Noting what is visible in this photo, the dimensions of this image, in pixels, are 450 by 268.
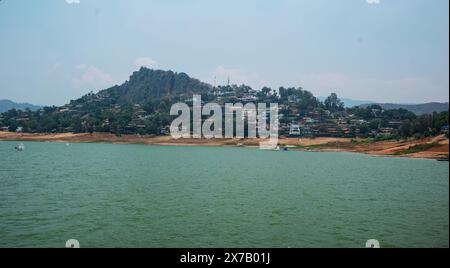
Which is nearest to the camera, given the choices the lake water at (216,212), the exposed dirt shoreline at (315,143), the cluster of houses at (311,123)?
the lake water at (216,212)

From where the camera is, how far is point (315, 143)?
12744 centimetres

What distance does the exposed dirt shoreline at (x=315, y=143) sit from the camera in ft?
283

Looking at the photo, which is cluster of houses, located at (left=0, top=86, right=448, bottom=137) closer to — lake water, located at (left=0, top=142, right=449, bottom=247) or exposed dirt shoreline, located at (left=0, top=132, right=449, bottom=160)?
exposed dirt shoreline, located at (left=0, top=132, right=449, bottom=160)

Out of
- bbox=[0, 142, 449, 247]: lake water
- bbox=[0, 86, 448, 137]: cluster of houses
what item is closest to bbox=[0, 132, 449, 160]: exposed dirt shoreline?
bbox=[0, 86, 448, 137]: cluster of houses

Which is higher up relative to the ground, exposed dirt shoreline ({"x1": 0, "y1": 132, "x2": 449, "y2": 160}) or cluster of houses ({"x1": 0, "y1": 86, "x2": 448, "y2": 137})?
cluster of houses ({"x1": 0, "y1": 86, "x2": 448, "y2": 137})

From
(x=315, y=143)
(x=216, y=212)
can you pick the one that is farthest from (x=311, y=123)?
(x=216, y=212)

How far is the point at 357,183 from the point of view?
130 ft

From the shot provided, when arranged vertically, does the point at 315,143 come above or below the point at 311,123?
below

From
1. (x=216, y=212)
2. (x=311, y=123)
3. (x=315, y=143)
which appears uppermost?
(x=311, y=123)

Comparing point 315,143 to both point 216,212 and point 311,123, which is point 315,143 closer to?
point 311,123

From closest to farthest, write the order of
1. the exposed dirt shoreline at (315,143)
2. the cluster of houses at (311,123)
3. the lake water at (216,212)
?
the lake water at (216,212) → the exposed dirt shoreline at (315,143) → the cluster of houses at (311,123)

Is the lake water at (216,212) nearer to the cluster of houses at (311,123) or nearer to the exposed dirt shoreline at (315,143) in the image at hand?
the exposed dirt shoreline at (315,143)

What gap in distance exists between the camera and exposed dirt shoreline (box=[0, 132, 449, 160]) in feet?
283

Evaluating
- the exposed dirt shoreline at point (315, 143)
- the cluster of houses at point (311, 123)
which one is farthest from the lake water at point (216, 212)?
the cluster of houses at point (311, 123)
